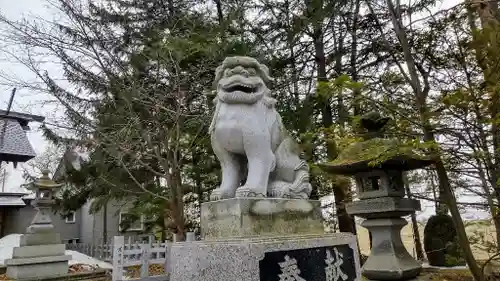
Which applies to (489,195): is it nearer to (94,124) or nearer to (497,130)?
(497,130)

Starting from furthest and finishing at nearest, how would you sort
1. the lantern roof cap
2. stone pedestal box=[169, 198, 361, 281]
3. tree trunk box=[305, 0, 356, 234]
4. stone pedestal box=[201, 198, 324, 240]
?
tree trunk box=[305, 0, 356, 234] < the lantern roof cap < stone pedestal box=[201, 198, 324, 240] < stone pedestal box=[169, 198, 361, 281]

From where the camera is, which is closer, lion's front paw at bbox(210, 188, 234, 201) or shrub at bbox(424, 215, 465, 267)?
lion's front paw at bbox(210, 188, 234, 201)

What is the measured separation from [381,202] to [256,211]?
3387mm

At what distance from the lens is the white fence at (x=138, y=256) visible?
6.62 m

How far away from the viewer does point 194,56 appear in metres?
8.50

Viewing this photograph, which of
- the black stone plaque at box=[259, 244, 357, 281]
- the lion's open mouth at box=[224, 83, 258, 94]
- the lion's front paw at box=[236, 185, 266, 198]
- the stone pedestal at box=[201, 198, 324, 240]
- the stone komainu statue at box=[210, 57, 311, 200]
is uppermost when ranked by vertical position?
the lion's open mouth at box=[224, 83, 258, 94]

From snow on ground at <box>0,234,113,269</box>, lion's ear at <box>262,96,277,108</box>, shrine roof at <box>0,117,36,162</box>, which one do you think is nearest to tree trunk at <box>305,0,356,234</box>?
lion's ear at <box>262,96,277,108</box>

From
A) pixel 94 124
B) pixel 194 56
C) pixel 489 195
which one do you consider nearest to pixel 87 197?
pixel 94 124

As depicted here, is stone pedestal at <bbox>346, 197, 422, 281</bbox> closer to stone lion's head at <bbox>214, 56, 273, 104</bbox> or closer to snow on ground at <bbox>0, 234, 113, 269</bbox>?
stone lion's head at <bbox>214, 56, 273, 104</bbox>

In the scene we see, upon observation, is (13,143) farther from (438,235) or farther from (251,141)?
(438,235)

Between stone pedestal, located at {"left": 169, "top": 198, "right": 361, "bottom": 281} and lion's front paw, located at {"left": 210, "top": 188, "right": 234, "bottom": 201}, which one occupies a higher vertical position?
→ lion's front paw, located at {"left": 210, "top": 188, "right": 234, "bottom": 201}

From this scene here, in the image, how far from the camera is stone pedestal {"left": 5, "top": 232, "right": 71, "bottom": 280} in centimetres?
860

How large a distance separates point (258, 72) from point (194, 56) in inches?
219

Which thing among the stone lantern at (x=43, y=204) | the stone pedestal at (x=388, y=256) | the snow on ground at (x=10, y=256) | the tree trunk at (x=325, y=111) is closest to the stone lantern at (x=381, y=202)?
the stone pedestal at (x=388, y=256)
